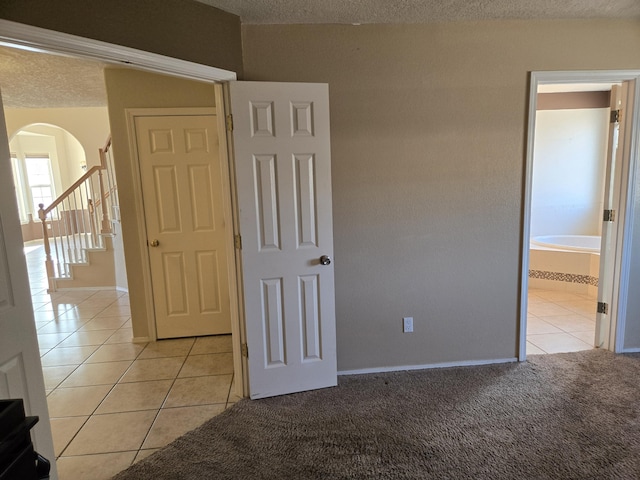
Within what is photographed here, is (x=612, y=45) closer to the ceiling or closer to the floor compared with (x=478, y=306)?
closer to the ceiling

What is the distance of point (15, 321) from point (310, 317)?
1.58 meters

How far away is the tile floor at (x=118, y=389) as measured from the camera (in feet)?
6.94

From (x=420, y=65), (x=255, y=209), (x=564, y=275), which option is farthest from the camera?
(x=564, y=275)

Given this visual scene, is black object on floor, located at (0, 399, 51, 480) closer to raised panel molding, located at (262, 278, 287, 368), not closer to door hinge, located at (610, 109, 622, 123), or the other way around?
raised panel molding, located at (262, 278, 287, 368)

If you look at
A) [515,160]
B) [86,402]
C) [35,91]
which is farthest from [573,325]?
[35,91]

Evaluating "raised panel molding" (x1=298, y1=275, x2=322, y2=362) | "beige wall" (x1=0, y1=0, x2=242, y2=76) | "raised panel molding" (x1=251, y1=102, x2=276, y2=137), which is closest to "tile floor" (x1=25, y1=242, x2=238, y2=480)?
"raised panel molding" (x1=298, y1=275, x2=322, y2=362)

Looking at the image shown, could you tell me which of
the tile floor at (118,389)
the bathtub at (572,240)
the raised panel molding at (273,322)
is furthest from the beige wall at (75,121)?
the bathtub at (572,240)

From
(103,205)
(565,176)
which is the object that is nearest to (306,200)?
(103,205)

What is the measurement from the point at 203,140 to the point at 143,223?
3.13 ft

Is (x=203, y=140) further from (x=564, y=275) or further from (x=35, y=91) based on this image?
(x=564, y=275)

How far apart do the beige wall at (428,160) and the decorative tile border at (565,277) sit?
2.31 m

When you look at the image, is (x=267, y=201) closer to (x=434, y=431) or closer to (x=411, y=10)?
(x=411, y=10)

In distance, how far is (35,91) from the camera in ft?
13.8

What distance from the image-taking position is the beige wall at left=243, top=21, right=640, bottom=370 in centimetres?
252
